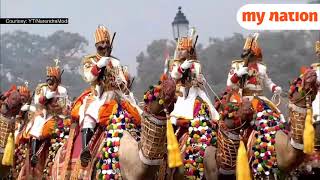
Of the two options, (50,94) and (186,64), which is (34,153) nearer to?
(50,94)

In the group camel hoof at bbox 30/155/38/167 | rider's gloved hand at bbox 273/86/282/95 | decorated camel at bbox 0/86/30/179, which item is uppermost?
rider's gloved hand at bbox 273/86/282/95

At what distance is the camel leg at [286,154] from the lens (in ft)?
26.3

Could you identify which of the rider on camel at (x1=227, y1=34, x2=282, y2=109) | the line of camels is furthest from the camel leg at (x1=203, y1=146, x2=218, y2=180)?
the rider on camel at (x1=227, y1=34, x2=282, y2=109)

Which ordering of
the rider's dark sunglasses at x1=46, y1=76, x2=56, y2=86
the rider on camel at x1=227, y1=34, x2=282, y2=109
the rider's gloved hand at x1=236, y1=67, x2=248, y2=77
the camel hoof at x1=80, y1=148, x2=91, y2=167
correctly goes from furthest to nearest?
the rider's dark sunglasses at x1=46, y1=76, x2=56, y2=86
the rider on camel at x1=227, y1=34, x2=282, y2=109
the rider's gloved hand at x1=236, y1=67, x2=248, y2=77
the camel hoof at x1=80, y1=148, x2=91, y2=167

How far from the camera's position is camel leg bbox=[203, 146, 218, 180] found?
351 inches

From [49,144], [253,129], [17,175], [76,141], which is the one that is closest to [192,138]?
[253,129]

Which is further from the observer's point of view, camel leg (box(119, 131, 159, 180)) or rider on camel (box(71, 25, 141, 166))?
rider on camel (box(71, 25, 141, 166))

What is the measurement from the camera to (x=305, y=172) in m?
10.9

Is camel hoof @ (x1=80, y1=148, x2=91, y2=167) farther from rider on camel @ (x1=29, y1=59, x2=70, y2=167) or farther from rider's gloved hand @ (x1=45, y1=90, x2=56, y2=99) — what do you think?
rider's gloved hand @ (x1=45, y1=90, x2=56, y2=99)

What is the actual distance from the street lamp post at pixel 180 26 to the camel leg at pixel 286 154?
3.21m

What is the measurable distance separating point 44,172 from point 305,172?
456cm

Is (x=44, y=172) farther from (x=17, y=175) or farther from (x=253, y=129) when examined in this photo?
(x=253, y=129)

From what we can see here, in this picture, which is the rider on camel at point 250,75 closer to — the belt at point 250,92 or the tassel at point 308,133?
the belt at point 250,92

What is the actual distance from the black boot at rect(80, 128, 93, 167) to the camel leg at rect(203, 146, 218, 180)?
1.62 meters
